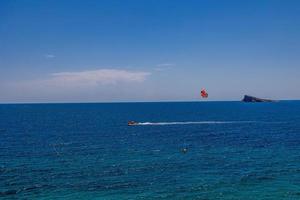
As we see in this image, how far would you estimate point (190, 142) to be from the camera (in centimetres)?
10450

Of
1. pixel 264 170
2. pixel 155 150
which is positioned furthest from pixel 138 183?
pixel 155 150

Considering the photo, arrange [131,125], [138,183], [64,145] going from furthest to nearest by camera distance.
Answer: [131,125]
[64,145]
[138,183]

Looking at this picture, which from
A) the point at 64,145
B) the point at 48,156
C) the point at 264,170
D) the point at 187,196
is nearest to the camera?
the point at 187,196

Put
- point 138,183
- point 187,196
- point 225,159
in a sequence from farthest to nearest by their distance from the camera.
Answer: point 225,159, point 138,183, point 187,196

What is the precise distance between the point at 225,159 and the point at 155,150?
1979 centimetres

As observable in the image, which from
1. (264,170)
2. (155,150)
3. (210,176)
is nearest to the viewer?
(210,176)

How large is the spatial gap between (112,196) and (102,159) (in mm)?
26611

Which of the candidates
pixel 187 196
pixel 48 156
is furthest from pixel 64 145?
pixel 187 196

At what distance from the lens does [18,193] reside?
53.1 meters

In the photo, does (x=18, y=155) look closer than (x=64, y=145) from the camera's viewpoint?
Yes

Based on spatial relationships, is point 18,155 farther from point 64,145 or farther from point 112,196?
point 112,196

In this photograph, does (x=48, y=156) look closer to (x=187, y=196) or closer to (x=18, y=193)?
(x=18, y=193)

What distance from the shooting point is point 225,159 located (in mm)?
77062

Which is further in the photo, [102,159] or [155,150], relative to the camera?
[155,150]
